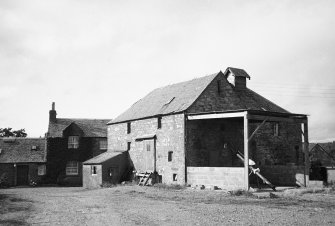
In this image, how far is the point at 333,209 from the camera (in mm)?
14539

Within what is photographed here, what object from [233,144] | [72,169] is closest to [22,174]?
[72,169]

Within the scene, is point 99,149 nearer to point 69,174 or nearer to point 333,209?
point 69,174

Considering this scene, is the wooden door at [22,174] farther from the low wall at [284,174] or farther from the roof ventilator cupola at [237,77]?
the low wall at [284,174]

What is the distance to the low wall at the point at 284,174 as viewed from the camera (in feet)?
81.1

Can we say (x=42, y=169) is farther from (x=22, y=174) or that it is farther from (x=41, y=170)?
(x=22, y=174)

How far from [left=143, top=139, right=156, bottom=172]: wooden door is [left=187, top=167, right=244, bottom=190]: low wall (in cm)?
523

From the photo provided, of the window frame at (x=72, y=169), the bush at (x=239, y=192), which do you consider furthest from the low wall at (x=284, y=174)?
the window frame at (x=72, y=169)

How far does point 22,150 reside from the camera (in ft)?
140

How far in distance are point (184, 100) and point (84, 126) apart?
791 inches

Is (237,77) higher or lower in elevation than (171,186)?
higher

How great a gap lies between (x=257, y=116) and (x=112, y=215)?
40.2 feet

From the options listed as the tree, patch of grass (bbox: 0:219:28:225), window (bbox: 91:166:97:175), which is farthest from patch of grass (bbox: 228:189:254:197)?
the tree

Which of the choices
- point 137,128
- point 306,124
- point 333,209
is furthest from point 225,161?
point 333,209

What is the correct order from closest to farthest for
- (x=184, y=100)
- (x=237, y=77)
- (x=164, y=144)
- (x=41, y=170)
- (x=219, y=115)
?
(x=219, y=115)
(x=164, y=144)
(x=184, y=100)
(x=237, y=77)
(x=41, y=170)
